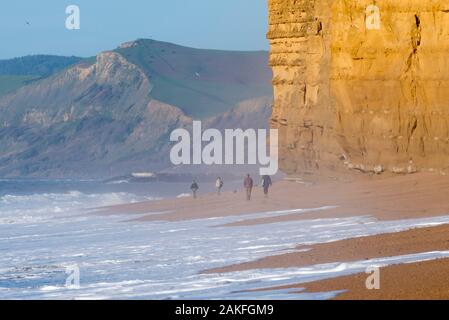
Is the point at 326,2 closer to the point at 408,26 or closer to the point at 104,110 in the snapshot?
the point at 408,26

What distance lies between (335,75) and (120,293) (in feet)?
53.0

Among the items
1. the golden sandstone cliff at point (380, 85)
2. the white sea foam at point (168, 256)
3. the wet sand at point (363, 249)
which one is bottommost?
the white sea foam at point (168, 256)

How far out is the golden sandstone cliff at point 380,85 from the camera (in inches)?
1062

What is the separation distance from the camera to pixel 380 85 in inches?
1138

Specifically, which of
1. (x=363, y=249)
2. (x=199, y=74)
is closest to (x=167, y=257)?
(x=363, y=249)

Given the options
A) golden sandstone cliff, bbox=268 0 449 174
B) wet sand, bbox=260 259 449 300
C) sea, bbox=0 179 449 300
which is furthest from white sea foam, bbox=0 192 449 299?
golden sandstone cliff, bbox=268 0 449 174

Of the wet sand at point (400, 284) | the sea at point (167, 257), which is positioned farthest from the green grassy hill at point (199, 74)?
the wet sand at point (400, 284)

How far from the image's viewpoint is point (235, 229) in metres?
25.0

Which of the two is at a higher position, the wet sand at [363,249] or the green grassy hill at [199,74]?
the green grassy hill at [199,74]

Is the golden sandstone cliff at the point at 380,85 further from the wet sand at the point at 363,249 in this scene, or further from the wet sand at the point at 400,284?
the wet sand at the point at 400,284

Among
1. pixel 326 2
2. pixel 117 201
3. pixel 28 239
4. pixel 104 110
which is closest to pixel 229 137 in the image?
pixel 104 110

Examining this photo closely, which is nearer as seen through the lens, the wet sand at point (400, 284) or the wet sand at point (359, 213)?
the wet sand at point (400, 284)

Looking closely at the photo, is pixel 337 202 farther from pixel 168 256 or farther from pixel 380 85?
pixel 168 256

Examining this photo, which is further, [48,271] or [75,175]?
[75,175]
